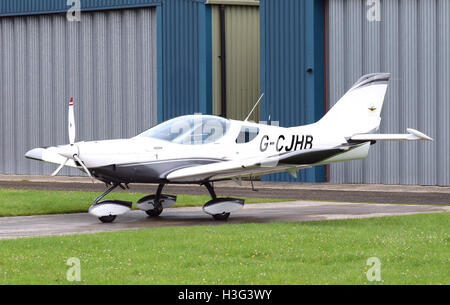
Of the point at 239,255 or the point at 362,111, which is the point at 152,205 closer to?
the point at 362,111

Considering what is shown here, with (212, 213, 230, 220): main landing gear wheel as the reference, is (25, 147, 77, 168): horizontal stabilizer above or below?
above

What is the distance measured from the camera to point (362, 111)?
1856 cm

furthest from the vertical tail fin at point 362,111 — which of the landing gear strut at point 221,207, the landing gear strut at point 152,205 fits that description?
the landing gear strut at point 152,205

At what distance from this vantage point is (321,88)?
3128 cm

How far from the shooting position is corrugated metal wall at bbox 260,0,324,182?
30.9 m

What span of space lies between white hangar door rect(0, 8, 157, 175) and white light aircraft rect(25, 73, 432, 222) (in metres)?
16.1

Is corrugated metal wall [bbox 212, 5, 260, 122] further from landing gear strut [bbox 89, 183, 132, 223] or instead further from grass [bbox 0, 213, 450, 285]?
grass [bbox 0, 213, 450, 285]

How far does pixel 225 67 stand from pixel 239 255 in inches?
868

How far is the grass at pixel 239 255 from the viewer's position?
1088 cm

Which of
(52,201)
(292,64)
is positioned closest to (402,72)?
(292,64)

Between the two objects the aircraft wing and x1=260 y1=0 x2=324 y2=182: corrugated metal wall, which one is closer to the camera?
the aircraft wing

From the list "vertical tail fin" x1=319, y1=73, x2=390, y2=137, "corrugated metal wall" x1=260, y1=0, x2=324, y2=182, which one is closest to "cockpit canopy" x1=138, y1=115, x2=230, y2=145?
"vertical tail fin" x1=319, y1=73, x2=390, y2=137

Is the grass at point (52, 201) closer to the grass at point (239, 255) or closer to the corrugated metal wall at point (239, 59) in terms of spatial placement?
the grass at point (239, 255)
